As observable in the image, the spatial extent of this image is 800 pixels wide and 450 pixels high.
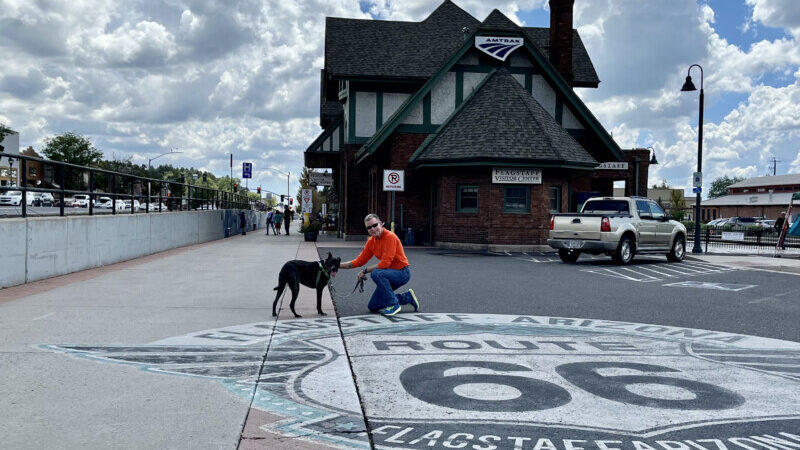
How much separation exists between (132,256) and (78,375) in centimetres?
1265

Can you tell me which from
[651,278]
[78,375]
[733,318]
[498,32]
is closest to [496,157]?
[498,32]

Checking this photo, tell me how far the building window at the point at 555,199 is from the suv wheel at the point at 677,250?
5.09 meters

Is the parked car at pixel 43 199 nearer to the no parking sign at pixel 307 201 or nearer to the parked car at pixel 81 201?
the parked car at pixel 81 201

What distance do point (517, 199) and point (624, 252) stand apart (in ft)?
19.9

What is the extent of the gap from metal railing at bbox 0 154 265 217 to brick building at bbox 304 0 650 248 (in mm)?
7479

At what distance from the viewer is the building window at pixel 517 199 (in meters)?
23.7

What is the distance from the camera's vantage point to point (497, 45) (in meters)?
26.5

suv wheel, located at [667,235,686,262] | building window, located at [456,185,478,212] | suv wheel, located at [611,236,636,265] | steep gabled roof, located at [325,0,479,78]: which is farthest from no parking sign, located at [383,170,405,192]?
suv wheel, located at [667,235,686,262]

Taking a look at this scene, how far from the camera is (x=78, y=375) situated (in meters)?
5.29

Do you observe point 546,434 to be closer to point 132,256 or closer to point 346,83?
point 132,256

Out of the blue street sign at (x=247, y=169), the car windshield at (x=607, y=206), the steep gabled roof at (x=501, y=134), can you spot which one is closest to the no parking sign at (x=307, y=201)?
the blue street sign at (x=247, y=169)

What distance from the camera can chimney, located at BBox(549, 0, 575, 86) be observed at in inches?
1147

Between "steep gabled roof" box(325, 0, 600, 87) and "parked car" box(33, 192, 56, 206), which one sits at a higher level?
"steep gabled roof" box(325, 0, 600, 87)

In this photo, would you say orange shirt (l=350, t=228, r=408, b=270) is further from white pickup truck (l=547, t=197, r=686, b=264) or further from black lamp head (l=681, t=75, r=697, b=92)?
black lamp head (l=681, t=75, r=697, b=92)
